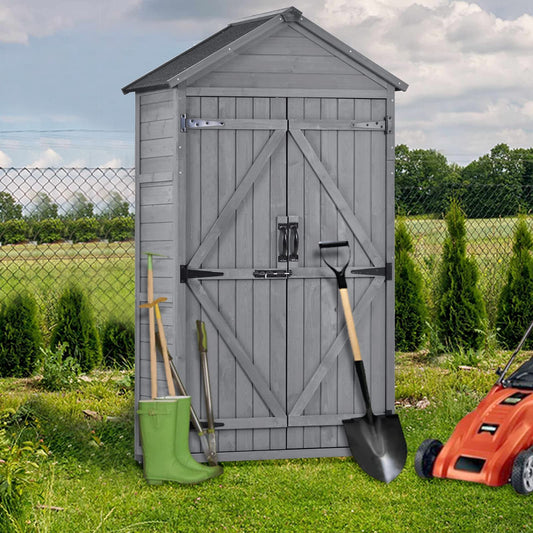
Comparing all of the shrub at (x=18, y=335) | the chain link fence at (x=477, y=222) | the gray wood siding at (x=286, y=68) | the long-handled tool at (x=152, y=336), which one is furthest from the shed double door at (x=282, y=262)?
the chain link fence at (x=477, y=222)

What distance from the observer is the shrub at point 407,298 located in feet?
25.8

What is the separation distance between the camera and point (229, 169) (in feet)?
15.3

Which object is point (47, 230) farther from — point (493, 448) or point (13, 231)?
point (493, 448)

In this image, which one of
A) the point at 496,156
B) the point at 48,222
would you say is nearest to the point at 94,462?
the point at 48,222

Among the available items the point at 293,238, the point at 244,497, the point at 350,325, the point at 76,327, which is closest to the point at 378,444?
the point at 350,325

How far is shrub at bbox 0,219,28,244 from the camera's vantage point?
24.4ft

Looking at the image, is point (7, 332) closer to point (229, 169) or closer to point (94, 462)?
point (94, 462)

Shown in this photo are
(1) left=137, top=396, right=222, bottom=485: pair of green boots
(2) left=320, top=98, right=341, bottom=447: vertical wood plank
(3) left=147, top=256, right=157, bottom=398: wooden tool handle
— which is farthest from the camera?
(2) left=320, top=98, right=341, bottom=447: vertical wood plank

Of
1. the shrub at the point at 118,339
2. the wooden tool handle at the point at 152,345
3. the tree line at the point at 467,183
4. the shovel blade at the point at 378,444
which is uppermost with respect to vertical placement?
the tree line at the point at 467,183

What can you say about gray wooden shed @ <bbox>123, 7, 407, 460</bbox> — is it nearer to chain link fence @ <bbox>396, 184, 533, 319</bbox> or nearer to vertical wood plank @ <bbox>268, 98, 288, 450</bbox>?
vertical wood plank @ <bbox>268, 98, 288, 450</bbox>

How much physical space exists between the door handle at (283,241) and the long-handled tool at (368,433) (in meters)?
0.23

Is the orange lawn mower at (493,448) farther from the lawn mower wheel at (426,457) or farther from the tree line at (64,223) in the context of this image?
the tree line at (64,223)

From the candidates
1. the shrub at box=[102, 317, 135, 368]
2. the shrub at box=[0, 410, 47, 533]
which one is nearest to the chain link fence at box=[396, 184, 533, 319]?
the shrub at box=[102, 317, 135, 368]

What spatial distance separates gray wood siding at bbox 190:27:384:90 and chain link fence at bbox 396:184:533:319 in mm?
3591
